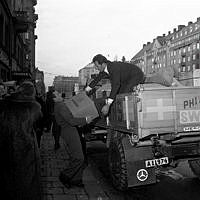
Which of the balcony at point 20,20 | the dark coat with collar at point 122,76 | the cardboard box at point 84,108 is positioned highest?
the balcony at point 20,20

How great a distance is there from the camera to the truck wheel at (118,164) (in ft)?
18.0

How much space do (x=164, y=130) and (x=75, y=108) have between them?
173 cm

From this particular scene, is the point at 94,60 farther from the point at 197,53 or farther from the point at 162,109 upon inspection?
the point at 197,53

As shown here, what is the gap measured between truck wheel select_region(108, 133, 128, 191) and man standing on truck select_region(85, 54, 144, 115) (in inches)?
25.7

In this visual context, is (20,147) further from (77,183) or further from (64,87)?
(64,87)

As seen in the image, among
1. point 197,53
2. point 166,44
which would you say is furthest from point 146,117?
point 166,44

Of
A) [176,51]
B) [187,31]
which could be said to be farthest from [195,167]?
[176,51]

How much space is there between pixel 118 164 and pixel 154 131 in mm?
1076

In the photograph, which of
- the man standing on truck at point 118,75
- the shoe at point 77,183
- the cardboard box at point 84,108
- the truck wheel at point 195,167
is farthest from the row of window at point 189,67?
the shoe at point 77,183

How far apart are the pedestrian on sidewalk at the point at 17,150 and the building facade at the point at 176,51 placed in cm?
8227

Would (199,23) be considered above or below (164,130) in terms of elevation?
above

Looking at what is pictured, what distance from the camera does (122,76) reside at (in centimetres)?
634

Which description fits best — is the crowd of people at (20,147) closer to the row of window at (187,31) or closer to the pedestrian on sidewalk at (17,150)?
the pedestrian on sidewalk at (17,150)

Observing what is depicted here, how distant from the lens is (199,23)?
306ft
